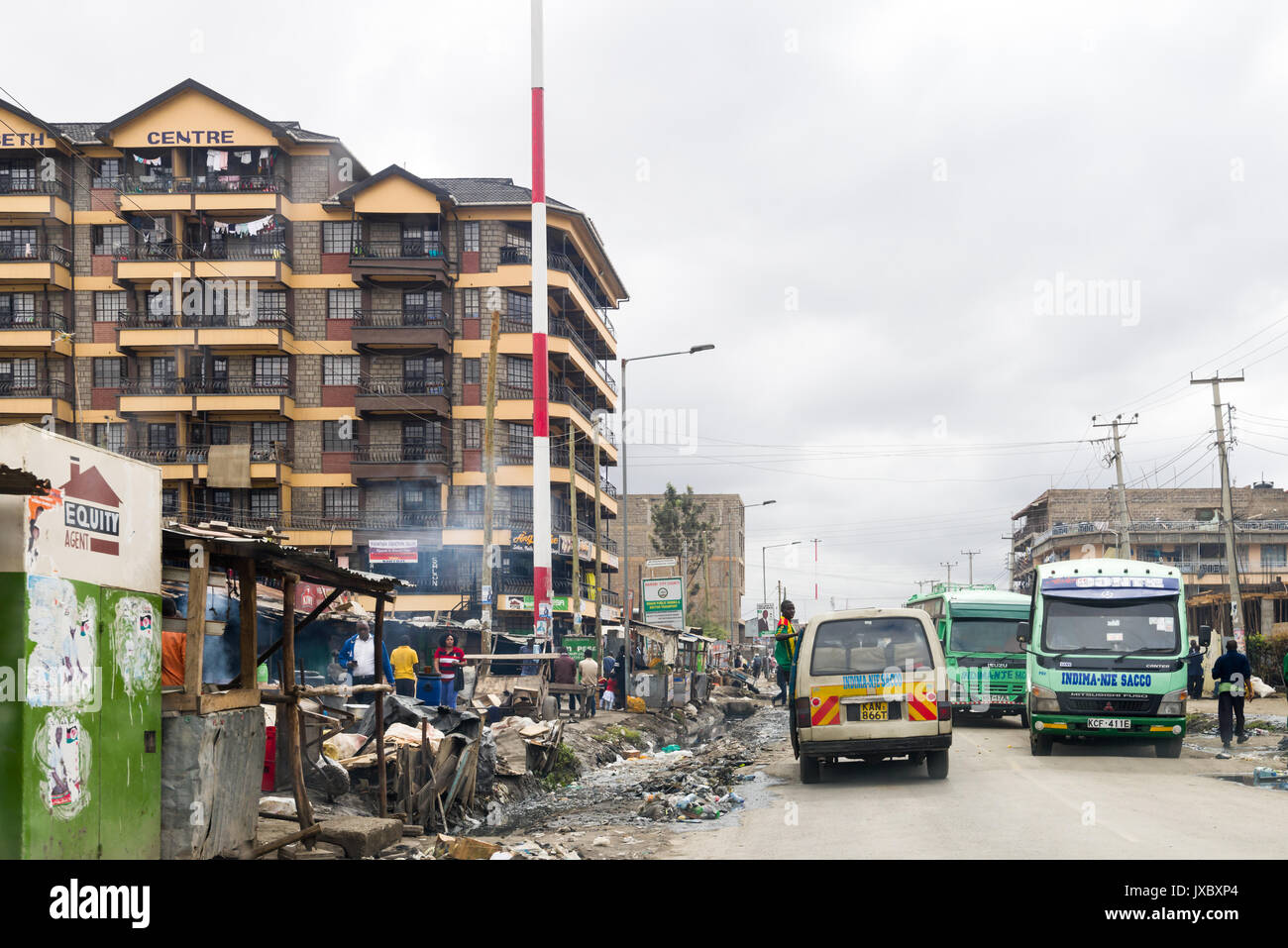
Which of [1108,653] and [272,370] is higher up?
[272,370]

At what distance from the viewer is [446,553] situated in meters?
54.1

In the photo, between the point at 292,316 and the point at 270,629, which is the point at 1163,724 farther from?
the point at 292,316

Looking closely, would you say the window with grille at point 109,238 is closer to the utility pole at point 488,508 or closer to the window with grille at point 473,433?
the window with grille at point 473,433

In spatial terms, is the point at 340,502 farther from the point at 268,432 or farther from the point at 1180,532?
the point at 1180,532

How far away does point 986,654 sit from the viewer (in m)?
24.9

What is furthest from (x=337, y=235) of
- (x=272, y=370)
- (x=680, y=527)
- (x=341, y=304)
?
(x=680, y=527)

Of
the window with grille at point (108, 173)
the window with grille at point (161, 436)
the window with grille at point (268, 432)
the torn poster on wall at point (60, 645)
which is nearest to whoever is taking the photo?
the torn poster on wall at point (60, 645)

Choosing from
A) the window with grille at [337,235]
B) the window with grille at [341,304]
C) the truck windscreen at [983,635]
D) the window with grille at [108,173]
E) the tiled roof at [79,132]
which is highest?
the tiled roof at [79,132]

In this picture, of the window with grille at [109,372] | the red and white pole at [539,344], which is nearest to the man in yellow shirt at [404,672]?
the red and white pole at [539,344]

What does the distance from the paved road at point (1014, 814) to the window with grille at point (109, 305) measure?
160ft

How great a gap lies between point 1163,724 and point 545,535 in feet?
82.0

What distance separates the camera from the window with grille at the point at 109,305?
2197 inches

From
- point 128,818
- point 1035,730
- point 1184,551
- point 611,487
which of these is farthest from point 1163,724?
point 1184,551

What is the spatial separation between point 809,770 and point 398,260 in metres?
44.3
